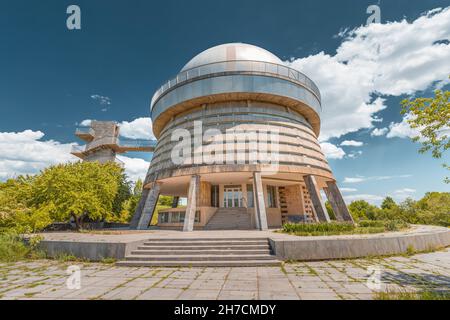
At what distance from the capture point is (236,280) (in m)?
7.48

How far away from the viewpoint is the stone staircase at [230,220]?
22.1 metres

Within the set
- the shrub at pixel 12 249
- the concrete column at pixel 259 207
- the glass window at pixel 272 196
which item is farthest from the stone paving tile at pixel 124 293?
the glass window at pixel 272 196

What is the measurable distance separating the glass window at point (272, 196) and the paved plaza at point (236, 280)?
663 inches

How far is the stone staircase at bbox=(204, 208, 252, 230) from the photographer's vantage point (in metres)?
22.1

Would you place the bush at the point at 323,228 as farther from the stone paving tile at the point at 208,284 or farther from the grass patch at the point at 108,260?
the grass patch at the point at 108,260

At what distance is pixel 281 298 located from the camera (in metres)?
5.80

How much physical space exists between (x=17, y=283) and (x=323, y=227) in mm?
14703

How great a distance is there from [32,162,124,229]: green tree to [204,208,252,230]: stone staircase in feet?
36.9

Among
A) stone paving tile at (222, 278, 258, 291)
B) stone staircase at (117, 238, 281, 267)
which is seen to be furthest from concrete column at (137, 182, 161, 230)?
stone paving tile at (222, 278, 258, 291)

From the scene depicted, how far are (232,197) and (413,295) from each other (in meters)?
20.8

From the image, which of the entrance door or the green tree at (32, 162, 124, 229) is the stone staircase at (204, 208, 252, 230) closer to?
the entrance door

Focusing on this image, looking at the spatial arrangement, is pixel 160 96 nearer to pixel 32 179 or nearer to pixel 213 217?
pixel 213 217

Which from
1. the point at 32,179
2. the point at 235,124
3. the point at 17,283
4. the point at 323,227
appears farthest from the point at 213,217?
the point at 32,179

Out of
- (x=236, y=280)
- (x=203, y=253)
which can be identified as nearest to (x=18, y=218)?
(x=203, y=253)
